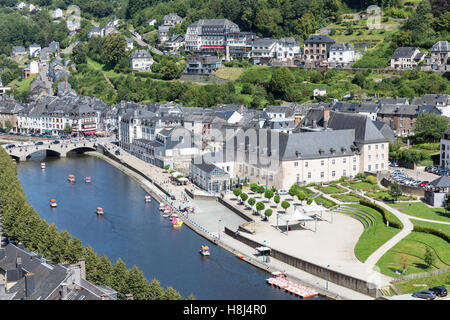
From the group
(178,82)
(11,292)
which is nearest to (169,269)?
(11,292)

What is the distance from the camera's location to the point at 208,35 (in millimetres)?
98625

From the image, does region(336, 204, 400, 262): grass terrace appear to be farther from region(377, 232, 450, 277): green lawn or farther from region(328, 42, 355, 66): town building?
region(328, 42, 355, 66): town building

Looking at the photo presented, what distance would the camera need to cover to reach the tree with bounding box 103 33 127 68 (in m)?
101

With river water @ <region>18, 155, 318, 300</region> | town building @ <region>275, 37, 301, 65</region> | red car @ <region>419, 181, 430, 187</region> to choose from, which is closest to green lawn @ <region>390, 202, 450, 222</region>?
red car @ <region>419, 181, 430, 187</region>

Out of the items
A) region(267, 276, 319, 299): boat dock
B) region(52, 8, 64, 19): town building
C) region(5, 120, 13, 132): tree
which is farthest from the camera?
region(52, 8, 64, 19): town building

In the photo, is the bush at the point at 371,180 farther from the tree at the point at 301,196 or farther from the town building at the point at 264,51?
the town building at the point at 264,51

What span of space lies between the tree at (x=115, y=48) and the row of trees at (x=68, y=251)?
62.2m

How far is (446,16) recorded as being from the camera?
8412cm

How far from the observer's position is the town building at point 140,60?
99.6m

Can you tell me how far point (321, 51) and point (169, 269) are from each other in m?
60.1

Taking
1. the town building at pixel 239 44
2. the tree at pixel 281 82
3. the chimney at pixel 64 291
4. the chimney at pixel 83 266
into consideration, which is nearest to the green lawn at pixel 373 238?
the chimney at pixel 83 266

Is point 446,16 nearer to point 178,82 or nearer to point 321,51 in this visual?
point 321,51

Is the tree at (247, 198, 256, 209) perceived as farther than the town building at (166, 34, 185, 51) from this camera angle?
No

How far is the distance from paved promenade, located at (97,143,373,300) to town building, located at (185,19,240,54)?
3638 cm
